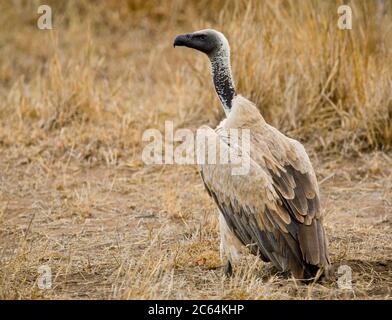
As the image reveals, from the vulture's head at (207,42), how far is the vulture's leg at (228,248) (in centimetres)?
138

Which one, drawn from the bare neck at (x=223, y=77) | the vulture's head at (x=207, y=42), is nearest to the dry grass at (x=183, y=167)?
the bare neck at (x=223, y=77)

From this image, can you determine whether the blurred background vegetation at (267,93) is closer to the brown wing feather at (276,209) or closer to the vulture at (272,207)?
the vulture at (272,207)

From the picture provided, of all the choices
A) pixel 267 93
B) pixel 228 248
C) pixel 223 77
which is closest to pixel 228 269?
pixel 228 248

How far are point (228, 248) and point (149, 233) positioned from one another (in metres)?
0.86

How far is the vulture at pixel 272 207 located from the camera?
4891 millimetres

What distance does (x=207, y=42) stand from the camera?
20.1 feet

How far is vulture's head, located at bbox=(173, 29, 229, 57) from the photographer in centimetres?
610

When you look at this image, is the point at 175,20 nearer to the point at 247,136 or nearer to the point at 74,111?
the point at 74,111

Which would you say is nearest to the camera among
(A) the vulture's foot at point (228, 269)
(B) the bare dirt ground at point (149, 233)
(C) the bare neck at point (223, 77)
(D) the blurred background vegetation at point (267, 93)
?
(B) the bare dirt ground at point (149, 233)

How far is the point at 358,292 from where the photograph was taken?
4.87 metres

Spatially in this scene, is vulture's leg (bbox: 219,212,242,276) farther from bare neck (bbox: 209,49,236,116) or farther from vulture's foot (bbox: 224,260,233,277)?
bare neck (bbox: 209,49,236,116)

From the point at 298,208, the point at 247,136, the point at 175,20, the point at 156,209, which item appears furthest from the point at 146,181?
the point at 175,20

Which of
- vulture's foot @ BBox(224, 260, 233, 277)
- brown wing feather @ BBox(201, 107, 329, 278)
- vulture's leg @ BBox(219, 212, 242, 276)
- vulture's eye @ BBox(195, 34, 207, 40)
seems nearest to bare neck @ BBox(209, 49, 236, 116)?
vulture's eye @ BBox(195, 34, 207, 40)
